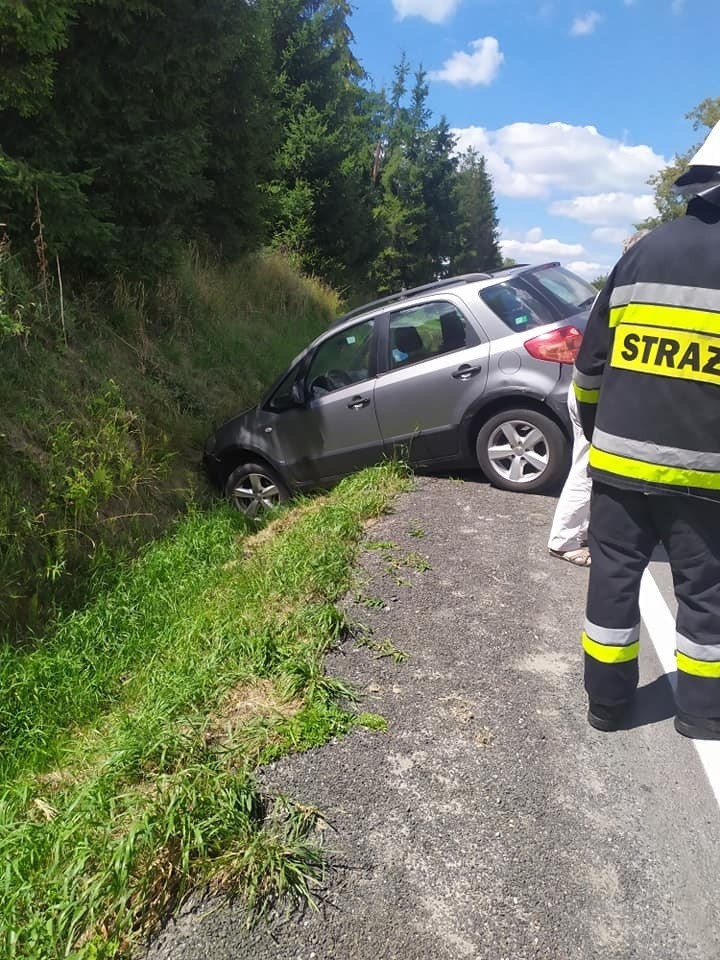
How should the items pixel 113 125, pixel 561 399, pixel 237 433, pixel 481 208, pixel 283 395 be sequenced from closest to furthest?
1. pixel 561 399
2. pixel 283 395
3. pixel 237 433
4. pixel 113 125
5. pixel 481 208

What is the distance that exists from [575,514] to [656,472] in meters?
1.95

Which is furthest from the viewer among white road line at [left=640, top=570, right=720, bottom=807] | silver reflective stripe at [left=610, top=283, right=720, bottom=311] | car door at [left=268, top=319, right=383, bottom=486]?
car door at [left=268, top=319, right=383, bottom=486]

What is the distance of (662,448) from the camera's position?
8.20 ft

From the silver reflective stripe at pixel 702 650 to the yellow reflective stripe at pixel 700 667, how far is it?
0.5 inches

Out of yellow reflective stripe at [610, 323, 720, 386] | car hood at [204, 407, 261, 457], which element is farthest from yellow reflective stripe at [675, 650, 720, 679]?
car hood at [204, 407, 261, 457]

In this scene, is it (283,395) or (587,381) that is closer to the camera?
(587,381)

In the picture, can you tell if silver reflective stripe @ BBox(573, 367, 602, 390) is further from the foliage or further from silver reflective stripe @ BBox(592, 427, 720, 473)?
the foliage

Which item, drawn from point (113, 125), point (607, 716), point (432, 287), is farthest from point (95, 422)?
point (607, 716)

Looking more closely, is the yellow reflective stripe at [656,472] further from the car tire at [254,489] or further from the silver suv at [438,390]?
the car tire at [254,489]

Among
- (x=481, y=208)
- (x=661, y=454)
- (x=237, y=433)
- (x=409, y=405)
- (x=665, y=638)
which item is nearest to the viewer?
(x=661, y=454)

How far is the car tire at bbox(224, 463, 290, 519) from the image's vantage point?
22.8 feet

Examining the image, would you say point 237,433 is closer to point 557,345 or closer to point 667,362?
point 557,345

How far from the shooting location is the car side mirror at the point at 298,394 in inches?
259

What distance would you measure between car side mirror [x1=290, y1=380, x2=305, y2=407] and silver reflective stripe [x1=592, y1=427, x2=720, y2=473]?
419 centimetres
